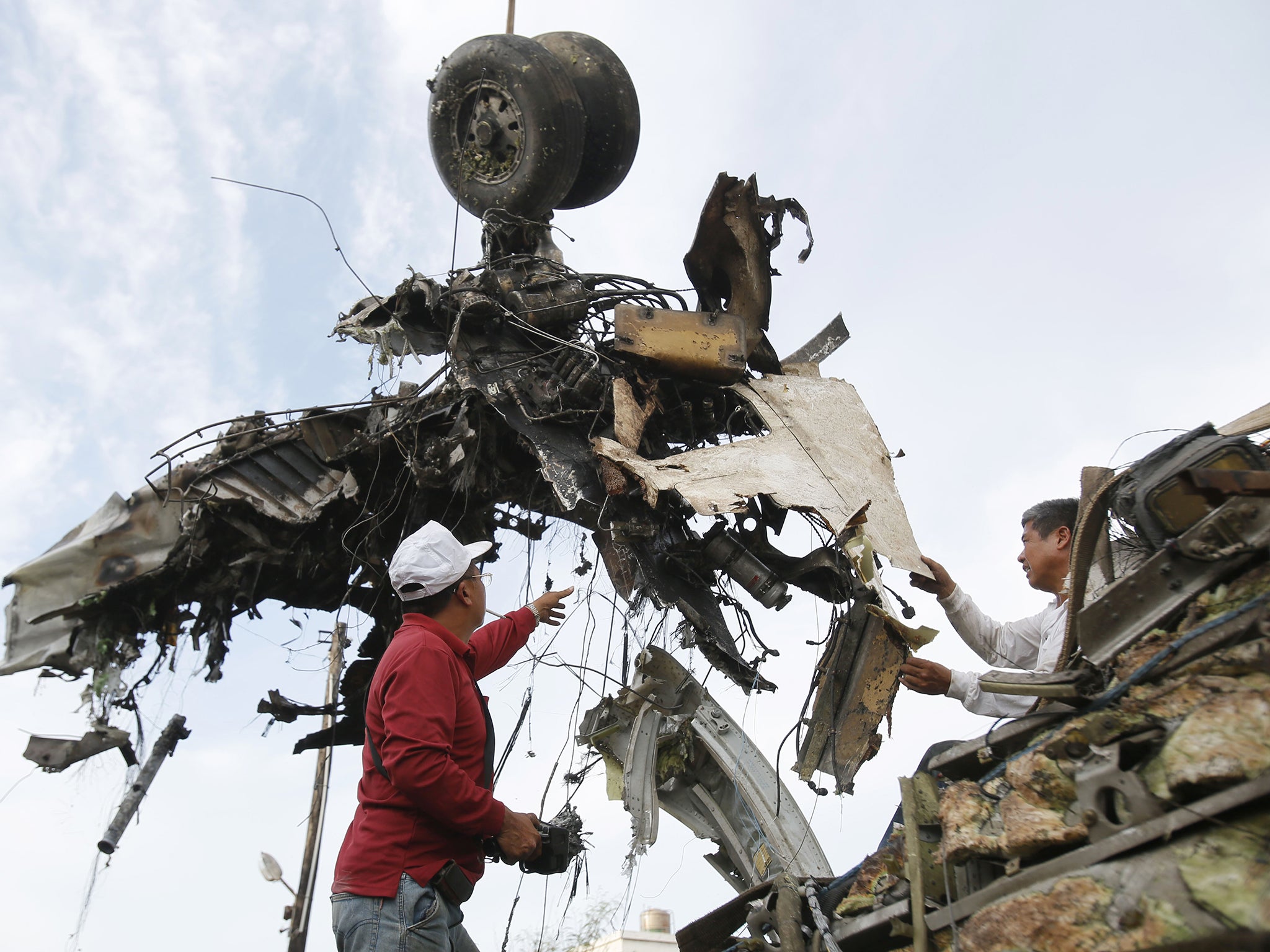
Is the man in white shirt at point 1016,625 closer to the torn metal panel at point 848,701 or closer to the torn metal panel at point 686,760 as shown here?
the torn metal panel at point 848,701

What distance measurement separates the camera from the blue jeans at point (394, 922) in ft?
10.5

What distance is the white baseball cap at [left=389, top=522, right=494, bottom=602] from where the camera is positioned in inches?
153

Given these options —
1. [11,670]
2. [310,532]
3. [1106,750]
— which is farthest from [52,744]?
[1106,750]

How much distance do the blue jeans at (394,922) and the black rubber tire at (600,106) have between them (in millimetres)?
6531

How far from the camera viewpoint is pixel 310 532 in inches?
298

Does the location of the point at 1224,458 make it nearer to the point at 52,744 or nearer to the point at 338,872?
the point at 338,872

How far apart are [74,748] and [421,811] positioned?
5352 mm

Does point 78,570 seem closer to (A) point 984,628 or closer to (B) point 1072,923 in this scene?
(A) point 984,628

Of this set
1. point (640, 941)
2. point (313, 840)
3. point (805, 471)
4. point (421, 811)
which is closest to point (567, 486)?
point (805, 471)

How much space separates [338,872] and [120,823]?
4.88 m

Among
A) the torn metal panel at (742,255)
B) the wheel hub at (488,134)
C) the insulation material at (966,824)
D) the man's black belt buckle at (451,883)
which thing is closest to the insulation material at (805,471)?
the torn metal panel at (742,255)

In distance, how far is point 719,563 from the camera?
246 inches

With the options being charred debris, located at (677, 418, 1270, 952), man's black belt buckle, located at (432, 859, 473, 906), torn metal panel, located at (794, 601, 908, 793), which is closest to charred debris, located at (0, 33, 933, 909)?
torn metal panel, located at (794, 601, 908, 793)

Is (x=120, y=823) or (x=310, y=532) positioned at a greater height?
(x=310, y=532)
